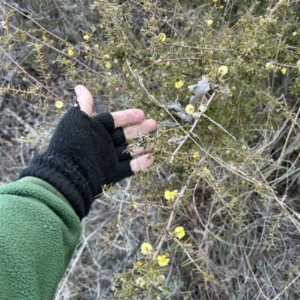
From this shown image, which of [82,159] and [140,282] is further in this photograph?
[82,159]

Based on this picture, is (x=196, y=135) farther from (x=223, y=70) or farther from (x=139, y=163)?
(x=139, y=163)

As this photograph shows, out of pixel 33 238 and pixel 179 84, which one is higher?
pixel 179 84

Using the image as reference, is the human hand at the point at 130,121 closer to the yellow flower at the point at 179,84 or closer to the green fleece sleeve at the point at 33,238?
the yellow flower at the point at 179,84

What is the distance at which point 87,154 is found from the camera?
5.57 ft

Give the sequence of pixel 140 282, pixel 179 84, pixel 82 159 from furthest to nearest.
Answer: pixel 82 159
pixel 179 84
pixel 140 282

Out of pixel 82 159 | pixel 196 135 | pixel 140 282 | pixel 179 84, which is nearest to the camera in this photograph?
pixel 140 282

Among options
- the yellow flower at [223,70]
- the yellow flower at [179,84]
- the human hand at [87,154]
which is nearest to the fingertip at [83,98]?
the human hand at [87,154]

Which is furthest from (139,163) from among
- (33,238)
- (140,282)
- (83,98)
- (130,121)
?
(140,282)

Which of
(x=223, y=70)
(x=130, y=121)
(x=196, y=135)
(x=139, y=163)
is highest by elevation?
(x=223, y=70)

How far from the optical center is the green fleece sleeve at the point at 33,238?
126 cm

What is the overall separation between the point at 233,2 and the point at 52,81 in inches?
54.2

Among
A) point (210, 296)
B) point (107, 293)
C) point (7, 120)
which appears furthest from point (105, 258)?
point (7, 120)

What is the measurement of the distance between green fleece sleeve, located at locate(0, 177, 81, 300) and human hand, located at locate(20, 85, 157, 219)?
0.07 m

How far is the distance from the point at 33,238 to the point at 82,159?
416 mm
